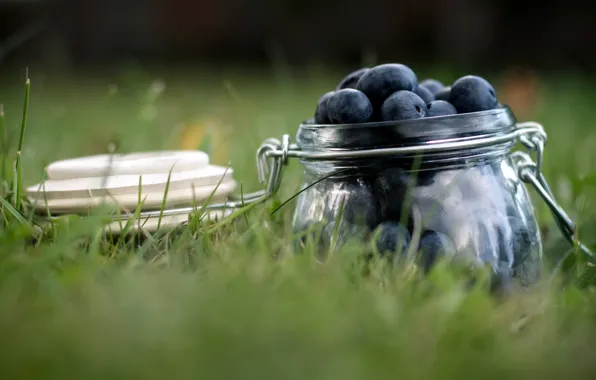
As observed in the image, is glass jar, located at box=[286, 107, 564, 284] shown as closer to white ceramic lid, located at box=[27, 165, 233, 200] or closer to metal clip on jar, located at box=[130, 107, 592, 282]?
metal clip on jar, located at box=[130, 107, 592, 282]

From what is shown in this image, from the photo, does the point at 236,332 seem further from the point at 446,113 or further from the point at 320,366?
the point at 446,113

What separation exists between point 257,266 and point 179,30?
6.75 m

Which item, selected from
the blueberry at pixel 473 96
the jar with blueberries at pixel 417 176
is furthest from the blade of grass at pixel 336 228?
the blueberry at pixel 473 96

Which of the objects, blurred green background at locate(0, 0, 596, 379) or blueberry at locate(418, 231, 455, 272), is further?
blueberry at locate(418, 231, 455, 272)

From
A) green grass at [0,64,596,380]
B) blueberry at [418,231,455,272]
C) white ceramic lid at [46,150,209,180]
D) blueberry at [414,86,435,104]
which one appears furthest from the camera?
white ceramic lid at [46,150,209,180]

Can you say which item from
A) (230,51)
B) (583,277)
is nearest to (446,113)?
(583,277)

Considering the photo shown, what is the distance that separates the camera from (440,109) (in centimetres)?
126

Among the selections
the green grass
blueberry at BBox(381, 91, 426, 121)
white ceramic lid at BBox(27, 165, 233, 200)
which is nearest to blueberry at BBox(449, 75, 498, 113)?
blueberry at BBox(381, 91, 426, 121)

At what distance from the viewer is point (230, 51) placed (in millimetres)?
7570

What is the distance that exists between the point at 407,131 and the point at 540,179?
1.13 ft

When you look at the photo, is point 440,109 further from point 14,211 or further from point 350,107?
point 14,211

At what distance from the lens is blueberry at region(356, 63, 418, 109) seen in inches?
48.6

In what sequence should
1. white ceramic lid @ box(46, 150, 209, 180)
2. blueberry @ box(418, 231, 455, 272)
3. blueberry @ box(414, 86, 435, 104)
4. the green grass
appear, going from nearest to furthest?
the green grass → blueberry @ box(418, 231, 455, 272) → blueberry @ box(414, 86, 435, 104) → white ceramic lid @ box(46, 150, 209, 180)

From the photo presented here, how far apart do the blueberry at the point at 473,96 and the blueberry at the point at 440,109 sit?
1.3 inches
